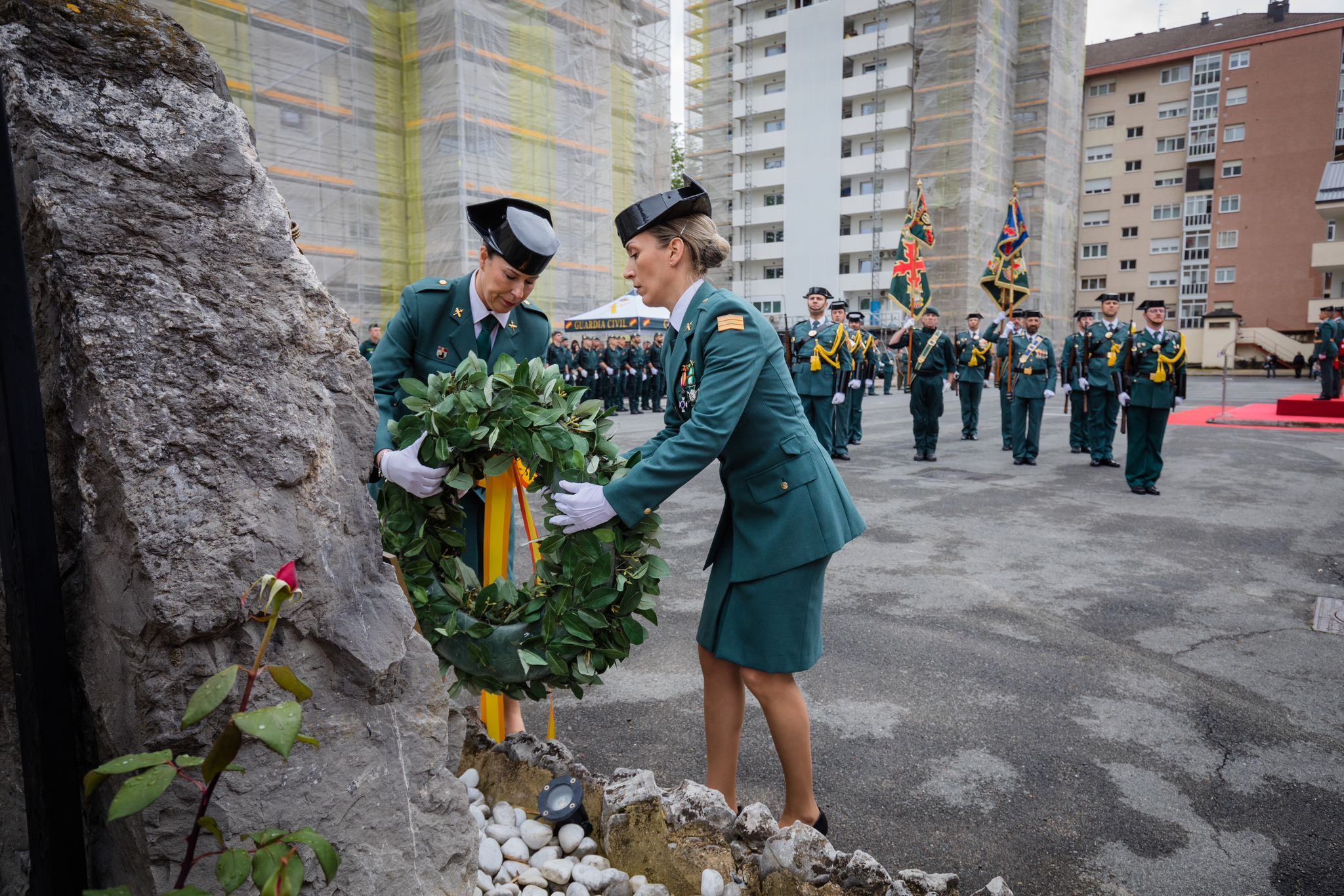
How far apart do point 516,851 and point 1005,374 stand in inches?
507

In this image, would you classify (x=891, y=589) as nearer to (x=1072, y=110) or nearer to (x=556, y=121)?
(x=556, y=121)

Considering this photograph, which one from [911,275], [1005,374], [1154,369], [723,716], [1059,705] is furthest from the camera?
[911,275]

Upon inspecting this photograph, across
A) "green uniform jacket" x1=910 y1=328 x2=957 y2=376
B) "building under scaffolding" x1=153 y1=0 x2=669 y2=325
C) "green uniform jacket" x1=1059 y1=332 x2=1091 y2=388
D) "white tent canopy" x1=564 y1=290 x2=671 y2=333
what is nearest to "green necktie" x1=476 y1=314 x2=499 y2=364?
"green uniform jacket" x1=910 y1=328 x2=957 y2=376

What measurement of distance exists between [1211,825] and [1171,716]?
37.7 inches

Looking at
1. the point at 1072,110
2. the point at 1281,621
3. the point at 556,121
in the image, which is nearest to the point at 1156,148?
the point at 1072,110

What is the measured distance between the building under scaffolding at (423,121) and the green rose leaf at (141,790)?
18.0 metres

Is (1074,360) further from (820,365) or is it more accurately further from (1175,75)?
(1175,75)

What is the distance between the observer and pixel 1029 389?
1236 cm

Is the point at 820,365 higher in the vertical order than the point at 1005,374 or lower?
higher

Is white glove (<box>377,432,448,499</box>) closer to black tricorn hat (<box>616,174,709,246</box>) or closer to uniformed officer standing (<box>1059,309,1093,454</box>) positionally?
black tricorn hat (<box>616,174,709,246</box>)

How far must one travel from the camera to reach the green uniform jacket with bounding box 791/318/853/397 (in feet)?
40.9

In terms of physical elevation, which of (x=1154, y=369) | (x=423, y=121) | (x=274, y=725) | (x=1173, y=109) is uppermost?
(x=1173, y=109)

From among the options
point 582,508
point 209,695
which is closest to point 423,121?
point 582,508

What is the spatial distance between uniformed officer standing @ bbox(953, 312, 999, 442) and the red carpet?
22.7 feet
